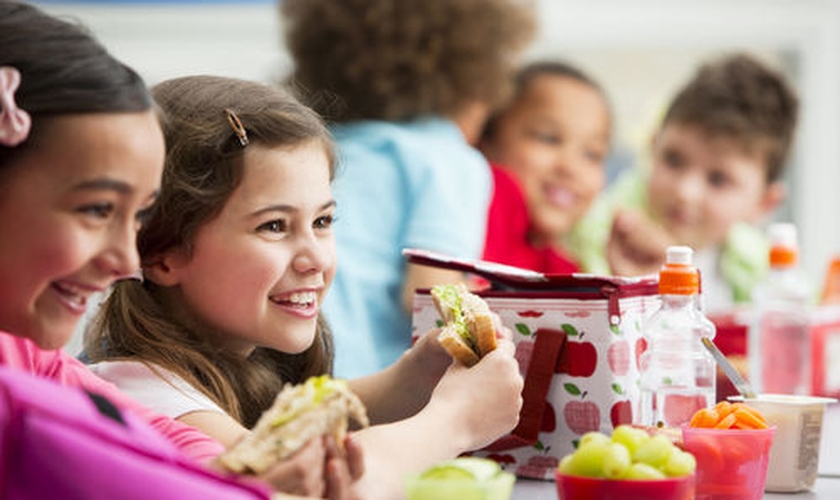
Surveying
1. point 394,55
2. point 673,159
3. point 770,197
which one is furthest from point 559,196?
point 394,55

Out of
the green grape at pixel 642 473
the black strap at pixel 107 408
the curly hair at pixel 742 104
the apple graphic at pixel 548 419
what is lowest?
the apple graphic at pixel 548 419

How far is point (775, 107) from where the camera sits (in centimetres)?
263

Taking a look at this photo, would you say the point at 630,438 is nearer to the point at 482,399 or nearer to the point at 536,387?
the point at 482,399

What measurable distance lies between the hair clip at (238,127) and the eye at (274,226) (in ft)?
0.28

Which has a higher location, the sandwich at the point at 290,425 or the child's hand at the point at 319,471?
the sandwich at the point at 290,425

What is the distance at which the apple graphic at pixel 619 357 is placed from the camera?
1.25 m

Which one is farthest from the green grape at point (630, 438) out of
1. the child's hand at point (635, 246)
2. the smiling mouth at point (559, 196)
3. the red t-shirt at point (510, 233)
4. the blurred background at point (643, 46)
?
the blurred background at point (643, 46)

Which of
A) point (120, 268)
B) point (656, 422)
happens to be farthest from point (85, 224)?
point (656, 422)

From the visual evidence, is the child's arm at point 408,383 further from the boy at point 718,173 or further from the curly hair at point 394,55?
the boy at point 718,173

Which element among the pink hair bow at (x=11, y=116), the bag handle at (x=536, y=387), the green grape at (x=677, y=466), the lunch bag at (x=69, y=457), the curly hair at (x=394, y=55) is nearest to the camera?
the lunch bag at (x=69, y=457)

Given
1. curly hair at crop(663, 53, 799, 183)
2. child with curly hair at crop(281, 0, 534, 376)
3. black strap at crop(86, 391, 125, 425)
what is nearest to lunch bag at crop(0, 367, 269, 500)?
black strap at crop(86, 391, 125, 425)

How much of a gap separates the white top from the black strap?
0.30m

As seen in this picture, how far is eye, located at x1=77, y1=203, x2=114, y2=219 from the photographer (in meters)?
0.85

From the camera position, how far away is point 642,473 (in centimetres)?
91
